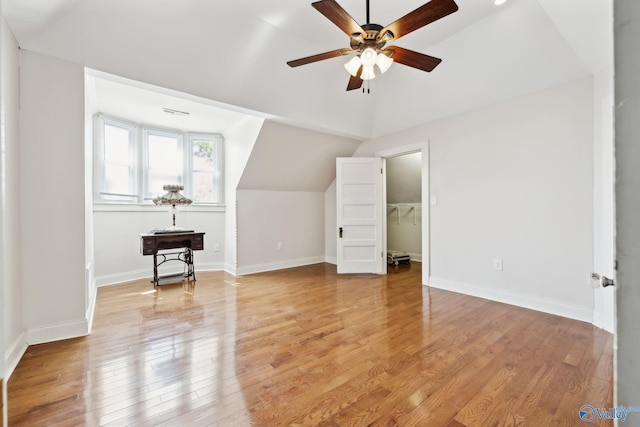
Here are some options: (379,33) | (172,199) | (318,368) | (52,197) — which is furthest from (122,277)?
(379,33)

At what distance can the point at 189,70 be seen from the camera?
2750 millimetres

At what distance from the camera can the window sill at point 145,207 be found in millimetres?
3939

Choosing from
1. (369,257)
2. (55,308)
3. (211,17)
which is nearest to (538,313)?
(369,257)

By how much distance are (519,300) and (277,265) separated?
3.58 m

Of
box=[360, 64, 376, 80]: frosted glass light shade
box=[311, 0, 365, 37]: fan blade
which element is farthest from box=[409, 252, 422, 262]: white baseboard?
box=[311, 0, 365, 37]: fan blade

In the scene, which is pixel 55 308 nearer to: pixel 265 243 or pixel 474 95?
pixel 265 243

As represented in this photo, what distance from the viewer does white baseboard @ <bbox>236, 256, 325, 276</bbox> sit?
15.5 feet

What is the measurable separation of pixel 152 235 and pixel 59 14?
8.23ft

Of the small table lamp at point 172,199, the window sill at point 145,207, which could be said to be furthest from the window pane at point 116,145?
the small table lamp at point 172,199

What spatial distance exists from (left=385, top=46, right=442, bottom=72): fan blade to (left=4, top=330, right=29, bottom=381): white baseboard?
344 centimetres

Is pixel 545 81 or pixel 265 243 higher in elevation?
pixel 545 81

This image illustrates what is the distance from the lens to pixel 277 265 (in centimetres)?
512

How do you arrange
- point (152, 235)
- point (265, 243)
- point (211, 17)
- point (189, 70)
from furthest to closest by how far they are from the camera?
point (265, 243) < point (152, 235) < point (189, 70) < point (211, 17)

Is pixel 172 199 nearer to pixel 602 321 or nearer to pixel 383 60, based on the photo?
pixel 383 60
